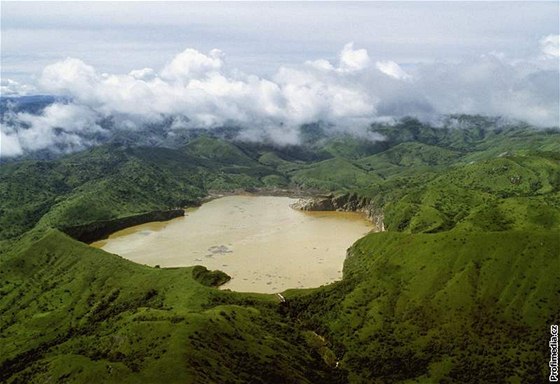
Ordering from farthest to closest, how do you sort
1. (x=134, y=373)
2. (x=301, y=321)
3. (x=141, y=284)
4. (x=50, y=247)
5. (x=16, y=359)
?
1. (x=50, y=247)
2. (x=141, y=284)
3. (x=301, y=321)
4. (x=16, y=359)
5. (x=134, y=373)

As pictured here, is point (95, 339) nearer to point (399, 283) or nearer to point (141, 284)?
point (141, 284)

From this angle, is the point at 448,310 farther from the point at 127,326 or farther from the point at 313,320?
the point at 127,326

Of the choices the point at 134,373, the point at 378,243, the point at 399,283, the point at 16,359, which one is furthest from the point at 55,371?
the point at 378,243

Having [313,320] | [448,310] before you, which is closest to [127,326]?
[313,320]

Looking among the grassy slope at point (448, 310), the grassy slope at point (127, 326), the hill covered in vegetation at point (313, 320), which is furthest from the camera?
the grassy slope at point (448, 310)

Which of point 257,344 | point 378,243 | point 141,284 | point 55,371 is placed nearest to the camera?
point 55,371

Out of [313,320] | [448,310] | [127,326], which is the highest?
[127,326]

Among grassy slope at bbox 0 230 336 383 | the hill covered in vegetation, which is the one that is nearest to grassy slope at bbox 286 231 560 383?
the hill covered in vegetation

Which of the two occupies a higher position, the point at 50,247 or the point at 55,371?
the point at 55,371

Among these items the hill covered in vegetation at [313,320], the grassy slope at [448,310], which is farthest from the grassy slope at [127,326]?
the grassy slope at [448,310]

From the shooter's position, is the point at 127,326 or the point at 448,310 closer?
the point at 127,326

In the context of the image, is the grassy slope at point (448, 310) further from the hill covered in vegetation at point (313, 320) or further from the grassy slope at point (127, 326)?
the grassy slope at point (127, 326)
